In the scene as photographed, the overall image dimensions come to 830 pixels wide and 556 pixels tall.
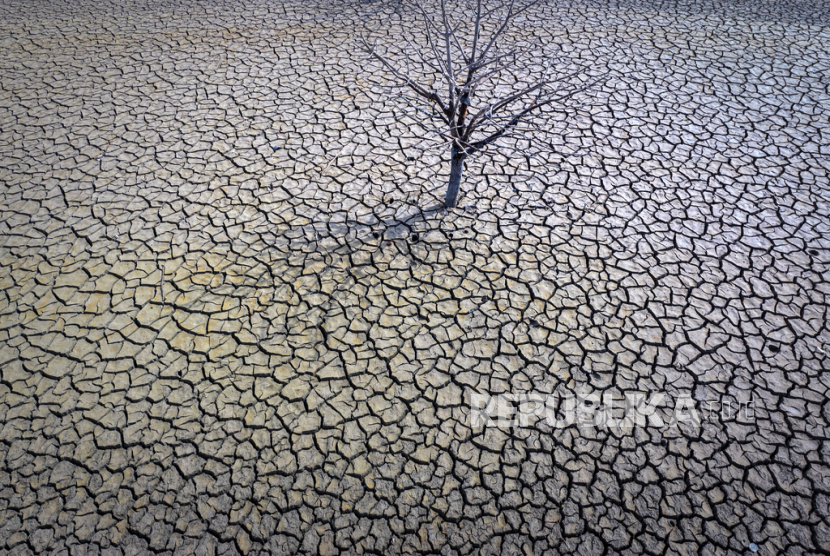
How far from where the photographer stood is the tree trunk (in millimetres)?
3654

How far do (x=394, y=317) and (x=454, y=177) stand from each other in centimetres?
126

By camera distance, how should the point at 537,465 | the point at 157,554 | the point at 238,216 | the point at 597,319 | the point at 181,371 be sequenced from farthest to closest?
the point at 238,216
the point at 597,319
the point at 181,371
the point at 537,465
the point at 157,554

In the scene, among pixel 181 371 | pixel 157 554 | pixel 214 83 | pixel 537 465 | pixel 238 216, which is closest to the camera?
pixel 157 554

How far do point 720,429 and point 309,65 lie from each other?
5374mm

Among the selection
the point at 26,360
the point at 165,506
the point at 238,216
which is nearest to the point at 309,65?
the point at 238,216

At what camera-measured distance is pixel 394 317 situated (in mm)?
3197

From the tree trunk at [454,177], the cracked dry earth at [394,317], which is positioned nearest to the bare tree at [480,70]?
the tree trunk at [454,177]

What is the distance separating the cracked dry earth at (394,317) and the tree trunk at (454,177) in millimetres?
163

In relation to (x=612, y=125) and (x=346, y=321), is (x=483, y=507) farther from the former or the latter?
(x=612, y=125)

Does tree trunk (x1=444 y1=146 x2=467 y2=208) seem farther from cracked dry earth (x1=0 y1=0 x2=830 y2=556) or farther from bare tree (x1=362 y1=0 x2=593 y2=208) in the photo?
cracked dry earth (x1=0 y1=0 x2=830 y2=556)

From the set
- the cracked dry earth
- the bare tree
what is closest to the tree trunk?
the bare tree

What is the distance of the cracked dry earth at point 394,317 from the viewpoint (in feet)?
7.89

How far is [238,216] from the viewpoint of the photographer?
388 cm

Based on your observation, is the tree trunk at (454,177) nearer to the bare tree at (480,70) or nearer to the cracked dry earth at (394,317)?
the bare tree at (480,70)
